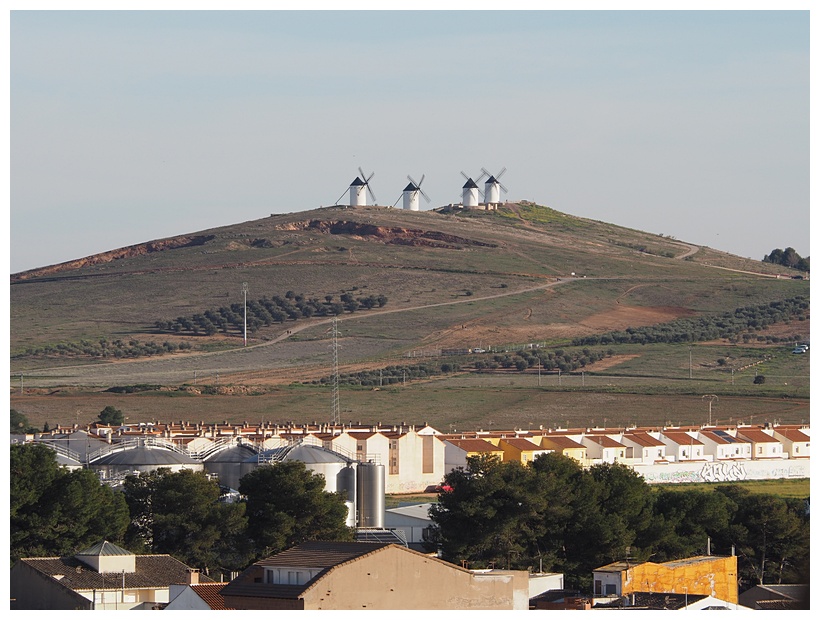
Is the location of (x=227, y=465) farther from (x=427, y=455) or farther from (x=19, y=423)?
(x=19, y=423)

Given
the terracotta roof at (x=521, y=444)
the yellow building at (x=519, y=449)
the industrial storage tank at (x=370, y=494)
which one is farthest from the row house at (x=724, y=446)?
the industrial storage tank at (x=370, y=494)

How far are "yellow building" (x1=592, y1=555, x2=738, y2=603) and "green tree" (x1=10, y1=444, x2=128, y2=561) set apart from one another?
40.2ft

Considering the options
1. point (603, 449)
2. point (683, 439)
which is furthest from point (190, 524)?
point (683, 439)

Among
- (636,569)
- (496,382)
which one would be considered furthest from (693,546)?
(496,382)

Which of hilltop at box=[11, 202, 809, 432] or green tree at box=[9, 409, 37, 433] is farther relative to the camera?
hilltop at box=[11, 202, 809, 432]

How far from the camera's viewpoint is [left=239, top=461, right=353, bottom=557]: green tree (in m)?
41.5

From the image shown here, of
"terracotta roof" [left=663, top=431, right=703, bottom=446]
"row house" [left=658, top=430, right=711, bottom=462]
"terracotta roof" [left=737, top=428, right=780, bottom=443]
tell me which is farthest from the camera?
"terracotta roof" [left=737, top=428, right=780, bottom=443]

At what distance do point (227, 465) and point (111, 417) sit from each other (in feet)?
133

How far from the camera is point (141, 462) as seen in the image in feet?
159

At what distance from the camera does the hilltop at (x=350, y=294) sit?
13100cm

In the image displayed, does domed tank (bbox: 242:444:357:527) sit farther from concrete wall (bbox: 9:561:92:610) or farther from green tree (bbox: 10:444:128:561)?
concrete wall (bbox: 9:561:92:610)

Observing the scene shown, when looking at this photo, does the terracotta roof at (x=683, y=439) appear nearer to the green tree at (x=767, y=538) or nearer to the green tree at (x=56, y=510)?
the green tree at (x=767, y=538)

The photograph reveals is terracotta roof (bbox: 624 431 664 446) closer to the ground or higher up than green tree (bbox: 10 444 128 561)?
higher up

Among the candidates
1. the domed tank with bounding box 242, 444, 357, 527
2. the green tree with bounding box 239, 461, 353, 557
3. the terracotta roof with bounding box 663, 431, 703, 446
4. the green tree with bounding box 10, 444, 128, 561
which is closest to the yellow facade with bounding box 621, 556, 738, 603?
the green tree with bounding box 239, 461, 353, 557
